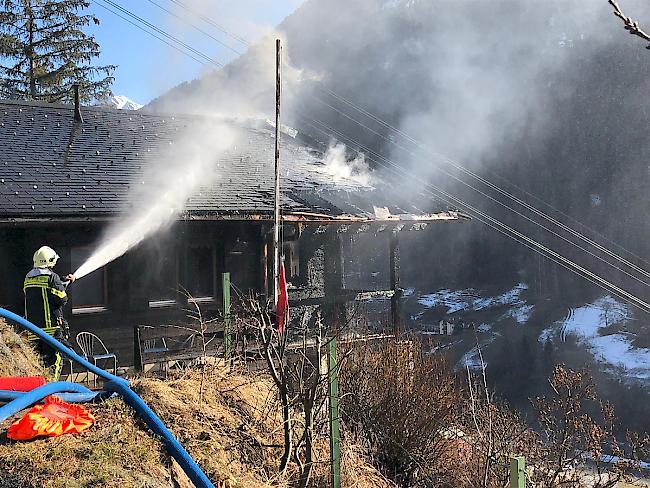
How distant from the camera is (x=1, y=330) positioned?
606 cm

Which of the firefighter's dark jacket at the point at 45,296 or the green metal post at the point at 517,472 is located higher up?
the firefighter's dark jacket at the point at 45,296

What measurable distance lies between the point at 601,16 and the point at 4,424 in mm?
65053

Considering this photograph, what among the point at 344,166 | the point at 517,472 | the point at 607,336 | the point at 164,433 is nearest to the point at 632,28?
the point at 164,433

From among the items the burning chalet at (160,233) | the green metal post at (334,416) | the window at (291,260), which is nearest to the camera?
the green metal post at (334,416)

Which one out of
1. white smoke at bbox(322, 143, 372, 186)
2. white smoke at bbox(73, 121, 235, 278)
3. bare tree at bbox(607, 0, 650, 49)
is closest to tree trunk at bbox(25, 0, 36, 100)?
white smoke at bbox(73, 121, 235, 278)


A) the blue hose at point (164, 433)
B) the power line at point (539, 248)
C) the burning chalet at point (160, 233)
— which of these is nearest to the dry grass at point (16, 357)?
the blue hose at point (164, 433)

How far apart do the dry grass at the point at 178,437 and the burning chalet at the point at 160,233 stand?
14.7ft

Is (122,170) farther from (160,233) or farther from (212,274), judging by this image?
→ (212,274)

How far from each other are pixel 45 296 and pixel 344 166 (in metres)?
9.90

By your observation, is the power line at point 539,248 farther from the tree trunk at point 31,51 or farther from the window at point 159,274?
the tree trunk at point 31,51

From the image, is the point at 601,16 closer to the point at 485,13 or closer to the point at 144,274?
the point at 485,13

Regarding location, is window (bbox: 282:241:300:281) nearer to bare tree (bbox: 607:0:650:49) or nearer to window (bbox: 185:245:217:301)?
window (bbox: 185:245:217:301)

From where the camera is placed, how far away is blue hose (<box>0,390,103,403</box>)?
3.93 metres

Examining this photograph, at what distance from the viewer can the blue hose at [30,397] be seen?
136 inches
